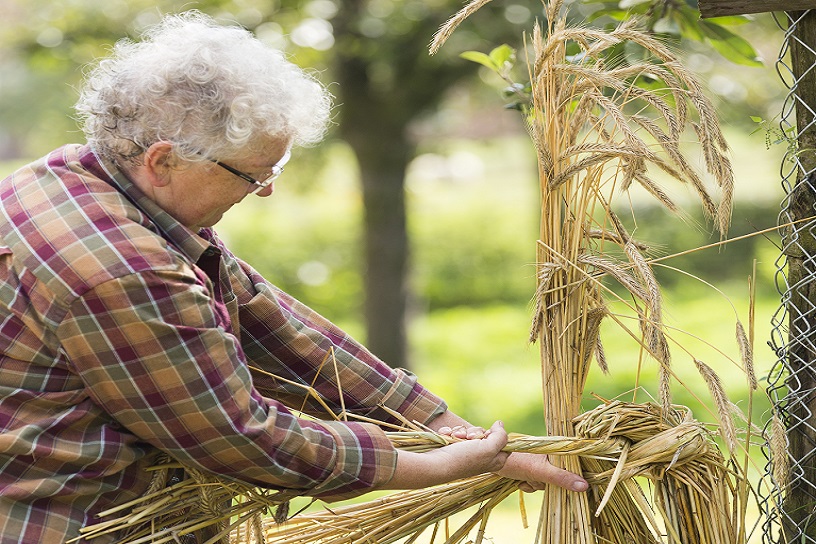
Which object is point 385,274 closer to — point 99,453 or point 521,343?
point 521,343

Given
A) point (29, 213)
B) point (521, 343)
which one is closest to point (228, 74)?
point (29, 213)

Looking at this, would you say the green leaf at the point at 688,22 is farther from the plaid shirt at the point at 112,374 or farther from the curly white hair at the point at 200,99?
the plaid shirt at the point at 112,374

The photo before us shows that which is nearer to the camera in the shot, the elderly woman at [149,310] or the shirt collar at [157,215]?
the elderly woman at [149,310]

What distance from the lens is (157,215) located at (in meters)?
1.66

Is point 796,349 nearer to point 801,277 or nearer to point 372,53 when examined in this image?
point 801,277

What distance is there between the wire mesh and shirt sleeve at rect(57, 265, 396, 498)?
3.16ft

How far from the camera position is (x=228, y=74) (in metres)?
1.65

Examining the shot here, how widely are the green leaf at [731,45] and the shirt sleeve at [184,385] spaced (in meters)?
1.54

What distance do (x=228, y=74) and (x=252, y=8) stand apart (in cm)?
416

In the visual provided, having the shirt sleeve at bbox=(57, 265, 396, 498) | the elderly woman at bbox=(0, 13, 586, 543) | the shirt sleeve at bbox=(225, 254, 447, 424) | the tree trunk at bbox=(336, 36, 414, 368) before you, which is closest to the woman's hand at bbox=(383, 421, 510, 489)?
the elderly woman at bbox=(0, 13, 586, 543)

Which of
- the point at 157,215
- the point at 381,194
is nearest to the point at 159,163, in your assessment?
the point at 157,215

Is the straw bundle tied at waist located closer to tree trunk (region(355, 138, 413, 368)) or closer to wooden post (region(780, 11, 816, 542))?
wooden post (region(780, 11, 816, 542))

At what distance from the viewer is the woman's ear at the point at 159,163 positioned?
1625mm

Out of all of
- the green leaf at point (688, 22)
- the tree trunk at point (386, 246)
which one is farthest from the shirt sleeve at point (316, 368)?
the tree trunk at point (386, 246)
